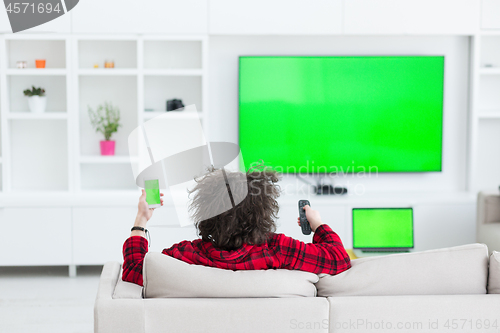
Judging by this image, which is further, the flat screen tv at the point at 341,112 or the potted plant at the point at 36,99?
the flat screen tv at the point at 341,112

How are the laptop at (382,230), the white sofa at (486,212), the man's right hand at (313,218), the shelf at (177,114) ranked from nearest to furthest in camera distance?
the man's right hand at (313,218)
the laptop at (382,230)
the white sofa at (486,212)
the shelf at (177,114)

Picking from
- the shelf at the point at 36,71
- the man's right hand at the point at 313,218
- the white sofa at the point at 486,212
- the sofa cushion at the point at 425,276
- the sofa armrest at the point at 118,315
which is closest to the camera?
the sofa armrest at the point at 118,315

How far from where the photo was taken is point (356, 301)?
1.24 m

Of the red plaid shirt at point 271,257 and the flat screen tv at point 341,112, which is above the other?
the flat screen tv at point 341,112

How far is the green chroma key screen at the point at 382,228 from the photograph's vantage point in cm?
258

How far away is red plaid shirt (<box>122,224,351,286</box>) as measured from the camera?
4.35 ft

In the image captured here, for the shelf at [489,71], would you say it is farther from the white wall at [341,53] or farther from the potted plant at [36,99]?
the potted plant at [36,99]

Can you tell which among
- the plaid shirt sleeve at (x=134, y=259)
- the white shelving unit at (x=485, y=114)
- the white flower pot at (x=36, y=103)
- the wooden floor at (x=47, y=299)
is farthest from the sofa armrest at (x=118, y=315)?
the white shelving unit at (x=485, y=114)

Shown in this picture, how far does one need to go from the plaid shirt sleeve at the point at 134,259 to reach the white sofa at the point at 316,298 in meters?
0.04

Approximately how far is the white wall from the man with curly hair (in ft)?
8.00

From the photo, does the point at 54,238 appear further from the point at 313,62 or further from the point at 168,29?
the point at 313,62

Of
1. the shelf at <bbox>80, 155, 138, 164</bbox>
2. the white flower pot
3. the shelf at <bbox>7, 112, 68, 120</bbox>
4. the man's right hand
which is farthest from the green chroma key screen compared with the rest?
the white flower pot

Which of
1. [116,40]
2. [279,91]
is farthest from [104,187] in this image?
[279,91]

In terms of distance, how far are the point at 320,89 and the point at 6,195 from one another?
2.46 metres
